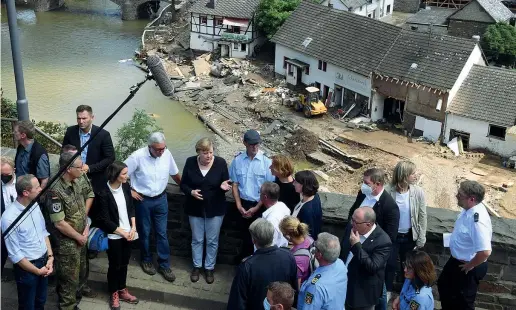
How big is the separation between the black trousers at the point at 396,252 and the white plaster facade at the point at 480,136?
22267 mm

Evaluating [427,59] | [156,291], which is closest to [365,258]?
[156,291]

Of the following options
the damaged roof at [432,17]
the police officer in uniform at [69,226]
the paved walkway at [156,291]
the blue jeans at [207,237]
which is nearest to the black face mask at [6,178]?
the police officer in uniform at [69,226]

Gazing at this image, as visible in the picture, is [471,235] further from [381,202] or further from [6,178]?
[6,178]

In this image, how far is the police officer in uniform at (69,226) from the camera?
20.2ft

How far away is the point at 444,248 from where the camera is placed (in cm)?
671

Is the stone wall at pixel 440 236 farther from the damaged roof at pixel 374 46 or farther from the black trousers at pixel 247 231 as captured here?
the damaged roof at pixel 374 46

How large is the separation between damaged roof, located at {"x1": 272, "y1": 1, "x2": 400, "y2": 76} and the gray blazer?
24.6m

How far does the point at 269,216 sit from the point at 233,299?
3.38 ft

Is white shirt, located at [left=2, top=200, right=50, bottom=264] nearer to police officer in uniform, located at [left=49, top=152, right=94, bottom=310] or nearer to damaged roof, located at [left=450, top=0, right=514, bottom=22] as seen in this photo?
police officer in uniform, located at [left=49, top=152, right=94, bottom=310]

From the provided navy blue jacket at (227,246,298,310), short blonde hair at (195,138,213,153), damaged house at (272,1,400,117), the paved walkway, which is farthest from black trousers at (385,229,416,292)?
damaged house at (272,1,400,117)

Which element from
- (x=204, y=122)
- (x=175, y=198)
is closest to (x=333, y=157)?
(x=204, y=122)

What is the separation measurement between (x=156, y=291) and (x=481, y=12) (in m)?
35.4

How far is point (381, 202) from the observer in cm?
616

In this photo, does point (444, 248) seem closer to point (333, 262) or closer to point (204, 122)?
point (333, 262)
